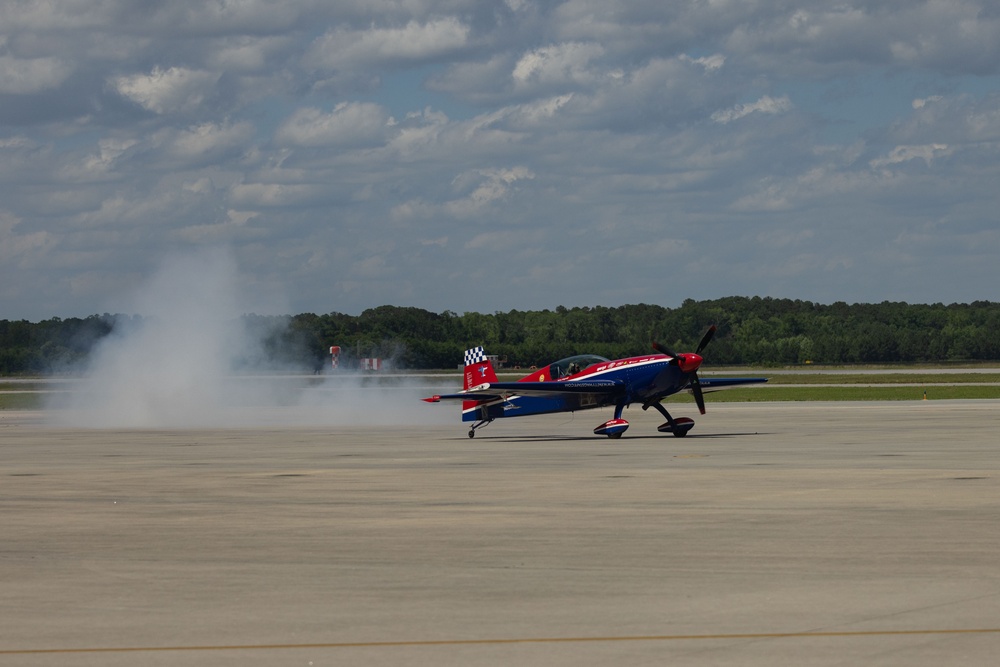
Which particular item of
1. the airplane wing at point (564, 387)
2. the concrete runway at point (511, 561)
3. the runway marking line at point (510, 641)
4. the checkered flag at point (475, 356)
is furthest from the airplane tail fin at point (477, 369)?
the runway marking line at point (510, 641)

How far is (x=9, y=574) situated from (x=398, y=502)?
759cm

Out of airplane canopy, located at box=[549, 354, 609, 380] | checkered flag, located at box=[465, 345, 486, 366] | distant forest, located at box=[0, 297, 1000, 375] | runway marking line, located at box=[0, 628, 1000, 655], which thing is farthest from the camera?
distant forest, located at box=[0, 297, 1000, 375]

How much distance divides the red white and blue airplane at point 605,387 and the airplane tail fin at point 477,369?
2.99 m

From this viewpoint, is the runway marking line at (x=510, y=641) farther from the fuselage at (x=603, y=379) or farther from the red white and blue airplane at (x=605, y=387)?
the fuselage at (x=603, y=379)

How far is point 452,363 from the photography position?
149375 millimetres

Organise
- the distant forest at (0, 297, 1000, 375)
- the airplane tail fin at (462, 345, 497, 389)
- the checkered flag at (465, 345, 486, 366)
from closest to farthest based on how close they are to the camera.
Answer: the airplane tail fin at (462, 345, 497, 389), the checkered flag at (465, 345, 486, 366), the distant forest at (0, 297, 1000, 375)

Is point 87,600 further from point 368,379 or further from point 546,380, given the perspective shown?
point 368,379

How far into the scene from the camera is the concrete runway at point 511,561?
389 inches

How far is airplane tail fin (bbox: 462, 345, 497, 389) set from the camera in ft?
149

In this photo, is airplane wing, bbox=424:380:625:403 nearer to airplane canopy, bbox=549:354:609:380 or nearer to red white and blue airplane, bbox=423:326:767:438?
red white and blue airplane, bbox=423:326:767:438

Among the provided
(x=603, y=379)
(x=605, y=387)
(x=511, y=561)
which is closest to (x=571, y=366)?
(x=603, y=379)

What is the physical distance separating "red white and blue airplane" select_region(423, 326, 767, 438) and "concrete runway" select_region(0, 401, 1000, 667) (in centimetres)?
1011

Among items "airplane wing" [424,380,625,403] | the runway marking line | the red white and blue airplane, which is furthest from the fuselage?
the runway marking line

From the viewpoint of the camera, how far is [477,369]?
150ft
